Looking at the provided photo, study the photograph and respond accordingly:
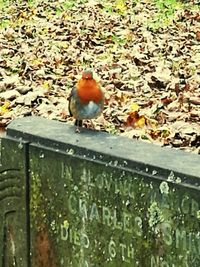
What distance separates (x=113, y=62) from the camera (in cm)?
813

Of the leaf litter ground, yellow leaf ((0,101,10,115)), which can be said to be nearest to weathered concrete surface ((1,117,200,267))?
the leaf litter ground

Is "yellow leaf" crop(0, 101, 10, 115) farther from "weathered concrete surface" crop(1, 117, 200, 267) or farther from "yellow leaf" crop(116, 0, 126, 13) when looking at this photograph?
"yellow leaf" crop(116, 0, 126, 13)

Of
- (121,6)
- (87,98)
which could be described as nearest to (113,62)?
(87,98)

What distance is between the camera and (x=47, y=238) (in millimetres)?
3984

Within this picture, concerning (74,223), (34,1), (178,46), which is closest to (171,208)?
(74,223)

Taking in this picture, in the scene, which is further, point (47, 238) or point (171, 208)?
point (47, 238)

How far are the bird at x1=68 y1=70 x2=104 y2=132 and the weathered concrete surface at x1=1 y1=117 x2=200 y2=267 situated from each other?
13cm

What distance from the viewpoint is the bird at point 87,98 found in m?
4.07

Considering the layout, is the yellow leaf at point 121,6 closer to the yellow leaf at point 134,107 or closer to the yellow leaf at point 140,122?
the yellow leaf at point 134,107

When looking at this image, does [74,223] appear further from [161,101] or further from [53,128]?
[161,101]

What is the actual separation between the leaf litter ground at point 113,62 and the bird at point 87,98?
953mm

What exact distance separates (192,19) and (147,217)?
7.44 metres

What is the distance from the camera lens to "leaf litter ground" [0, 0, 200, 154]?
18.7ft

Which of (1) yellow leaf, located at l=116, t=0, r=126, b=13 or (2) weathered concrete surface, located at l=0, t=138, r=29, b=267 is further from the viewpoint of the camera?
(1) yellow leaf, located at l=116, t=0, r=126, b=13
